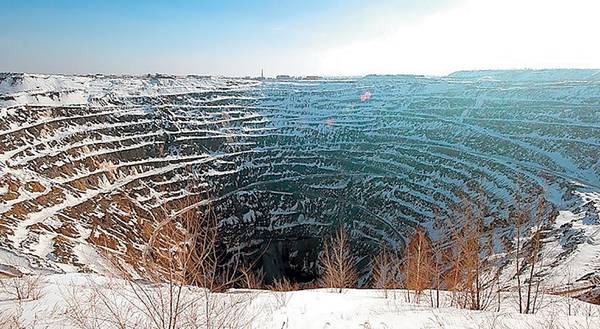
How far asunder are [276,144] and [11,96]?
171 ft

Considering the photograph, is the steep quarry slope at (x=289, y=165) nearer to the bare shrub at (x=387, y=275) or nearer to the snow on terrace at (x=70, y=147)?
the snow on terrace at (x=70, y=147)

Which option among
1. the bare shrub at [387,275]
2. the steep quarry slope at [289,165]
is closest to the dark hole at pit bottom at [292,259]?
the steep quarry slope at [289,165]

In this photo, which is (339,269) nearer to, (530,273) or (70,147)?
(530,273)

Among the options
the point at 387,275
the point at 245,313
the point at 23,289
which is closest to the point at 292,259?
the point at 387,275

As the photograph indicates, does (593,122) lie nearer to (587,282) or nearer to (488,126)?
(488,126)

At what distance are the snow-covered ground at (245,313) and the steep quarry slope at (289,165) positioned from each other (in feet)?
69.0

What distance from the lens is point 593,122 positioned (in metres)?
70.7

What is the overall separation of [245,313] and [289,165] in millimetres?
75714

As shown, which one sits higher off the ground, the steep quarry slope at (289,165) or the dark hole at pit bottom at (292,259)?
the steep quarry slope at (289,165)

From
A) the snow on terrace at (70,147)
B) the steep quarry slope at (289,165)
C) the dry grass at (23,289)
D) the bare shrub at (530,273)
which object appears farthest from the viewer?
the steep quarry slope at (289,165)

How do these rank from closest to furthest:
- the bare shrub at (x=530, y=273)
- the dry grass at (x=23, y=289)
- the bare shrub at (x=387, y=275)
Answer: the dry grass at (x=23, y=289) → the bare shrub at (x=530, y=273) → the bare shrub at (x=387, y=275)

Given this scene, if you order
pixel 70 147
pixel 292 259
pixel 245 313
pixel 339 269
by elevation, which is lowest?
pixel 292 259

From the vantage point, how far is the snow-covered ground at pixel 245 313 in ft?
31.1

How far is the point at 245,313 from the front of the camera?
10.7 meters
